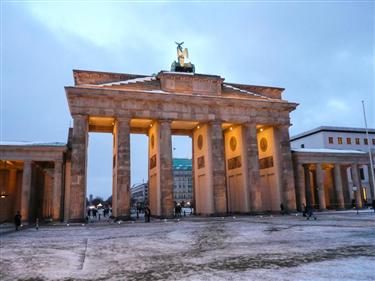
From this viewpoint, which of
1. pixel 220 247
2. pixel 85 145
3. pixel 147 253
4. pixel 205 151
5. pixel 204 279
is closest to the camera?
pixel 204 279

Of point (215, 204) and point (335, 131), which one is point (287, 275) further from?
point (335, 131)

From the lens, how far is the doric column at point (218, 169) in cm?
3884

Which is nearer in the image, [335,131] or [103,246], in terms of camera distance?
[103,246]

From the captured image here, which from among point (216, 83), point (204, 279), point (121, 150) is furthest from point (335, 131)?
point (204, 279)

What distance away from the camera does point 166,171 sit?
3762cm

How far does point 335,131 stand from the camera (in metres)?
73.7

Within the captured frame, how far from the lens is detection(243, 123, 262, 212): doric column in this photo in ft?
132

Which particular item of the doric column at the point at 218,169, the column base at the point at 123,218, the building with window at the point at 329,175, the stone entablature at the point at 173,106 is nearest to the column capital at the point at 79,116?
the stone entablature at the point at 173,106

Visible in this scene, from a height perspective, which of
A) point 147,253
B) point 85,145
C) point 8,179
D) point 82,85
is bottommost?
point 147,253

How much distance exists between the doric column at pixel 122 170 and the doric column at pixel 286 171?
18.9m

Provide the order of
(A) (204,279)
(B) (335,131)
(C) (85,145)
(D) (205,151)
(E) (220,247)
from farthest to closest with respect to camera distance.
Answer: (B) (335,131), (D) (205,151), (C) (85,145), (E) (220,247), (A) (204,279)

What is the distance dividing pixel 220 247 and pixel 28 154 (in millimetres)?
29801

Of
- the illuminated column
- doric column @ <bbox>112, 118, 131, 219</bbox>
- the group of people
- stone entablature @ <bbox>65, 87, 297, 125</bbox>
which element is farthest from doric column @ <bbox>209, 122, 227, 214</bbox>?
the illuminated column

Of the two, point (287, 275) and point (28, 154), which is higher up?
point (28, 154)
